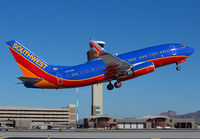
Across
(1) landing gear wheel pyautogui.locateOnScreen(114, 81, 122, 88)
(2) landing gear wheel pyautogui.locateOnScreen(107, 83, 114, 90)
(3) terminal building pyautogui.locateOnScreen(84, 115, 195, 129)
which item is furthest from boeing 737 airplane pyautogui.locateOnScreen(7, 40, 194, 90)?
(3) terminal building pyautogui.locateOnScreen(84, 115, 195, 129)

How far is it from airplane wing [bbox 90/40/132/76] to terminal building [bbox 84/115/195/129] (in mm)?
118411

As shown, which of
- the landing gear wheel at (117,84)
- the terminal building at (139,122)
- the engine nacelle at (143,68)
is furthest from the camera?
the terminal building at (139,122)

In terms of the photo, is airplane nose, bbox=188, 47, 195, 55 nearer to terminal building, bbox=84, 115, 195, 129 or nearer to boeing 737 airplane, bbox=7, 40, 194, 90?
boeing 737 airplane, bbox=7, 40, 194, 90

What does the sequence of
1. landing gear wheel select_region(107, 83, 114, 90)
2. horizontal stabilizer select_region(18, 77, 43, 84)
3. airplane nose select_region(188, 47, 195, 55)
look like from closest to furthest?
horizontal stabilizer select_region(18, 77, 43, 84) → landing gear wheel select_region(107, 83, 114, 90) → airplane nose select_region(188, 47, 195, 55)

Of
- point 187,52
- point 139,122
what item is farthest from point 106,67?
point 139,122

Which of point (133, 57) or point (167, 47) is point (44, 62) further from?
point (167, 47)

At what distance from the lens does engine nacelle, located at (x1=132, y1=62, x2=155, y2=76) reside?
5366 cm

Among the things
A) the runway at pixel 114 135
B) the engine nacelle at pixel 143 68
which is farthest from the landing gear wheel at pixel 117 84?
the runway at pixel 114 135

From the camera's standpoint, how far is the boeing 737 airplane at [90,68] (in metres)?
53.5

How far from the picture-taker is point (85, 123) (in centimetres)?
18238

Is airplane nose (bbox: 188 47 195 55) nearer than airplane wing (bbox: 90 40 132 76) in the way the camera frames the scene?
No

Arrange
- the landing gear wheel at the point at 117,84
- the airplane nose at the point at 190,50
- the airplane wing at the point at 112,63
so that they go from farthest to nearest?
the airplane nose at the point at 190,50, the landing gear wheel at the point at 117,84, the airplane wing at the point at 112,63

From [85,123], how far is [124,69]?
133464mm

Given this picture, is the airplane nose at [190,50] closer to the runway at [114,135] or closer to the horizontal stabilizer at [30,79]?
the runway at [114,135]
